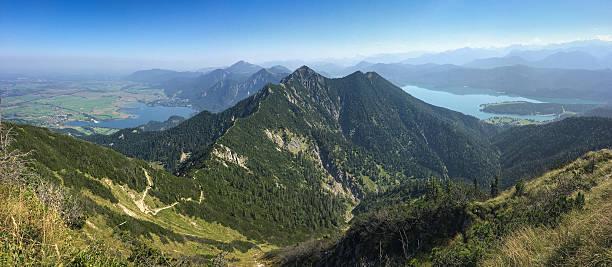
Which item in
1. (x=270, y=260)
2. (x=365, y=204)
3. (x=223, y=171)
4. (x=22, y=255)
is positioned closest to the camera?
(x=22, y=255)

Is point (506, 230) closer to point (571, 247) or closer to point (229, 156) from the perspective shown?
point (571, 247)

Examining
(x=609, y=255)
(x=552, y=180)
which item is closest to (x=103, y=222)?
(x=609, y=255)

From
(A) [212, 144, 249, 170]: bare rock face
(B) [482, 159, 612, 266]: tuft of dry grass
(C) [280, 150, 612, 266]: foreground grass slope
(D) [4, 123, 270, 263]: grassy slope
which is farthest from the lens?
(A) [212, 144, 249, 170]: bare rock face

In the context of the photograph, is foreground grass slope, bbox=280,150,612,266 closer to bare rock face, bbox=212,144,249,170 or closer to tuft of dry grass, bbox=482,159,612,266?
tuft of dry grass, bbox=482,159,612,266

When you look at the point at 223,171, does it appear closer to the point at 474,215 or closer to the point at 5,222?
the point at 474,215

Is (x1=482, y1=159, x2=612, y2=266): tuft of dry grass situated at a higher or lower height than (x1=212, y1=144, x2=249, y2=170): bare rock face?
higher

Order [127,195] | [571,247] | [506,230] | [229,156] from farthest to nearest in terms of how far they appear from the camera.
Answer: [229,156]
[127,195]
[506,230]
[571,247]

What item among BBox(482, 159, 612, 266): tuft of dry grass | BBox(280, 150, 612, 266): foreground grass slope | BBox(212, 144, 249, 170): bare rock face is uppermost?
BBox(482, 159, 612, 266): tuft of dry grass

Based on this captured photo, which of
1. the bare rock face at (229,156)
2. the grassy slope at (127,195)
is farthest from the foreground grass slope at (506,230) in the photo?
the bare rock face at (229,156)

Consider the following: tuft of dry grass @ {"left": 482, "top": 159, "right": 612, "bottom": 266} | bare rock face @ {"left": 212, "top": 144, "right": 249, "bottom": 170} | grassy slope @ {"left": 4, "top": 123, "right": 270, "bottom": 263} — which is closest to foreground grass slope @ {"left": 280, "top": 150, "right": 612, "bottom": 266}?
tuft of dry grass @ {"left": 482, "top": 159, "right": 612, "bottom": 266}

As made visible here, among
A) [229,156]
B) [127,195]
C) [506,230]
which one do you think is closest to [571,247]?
[506,230]

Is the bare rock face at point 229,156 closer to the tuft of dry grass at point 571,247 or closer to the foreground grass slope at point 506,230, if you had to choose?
the foreground grass slope at point 506,230
